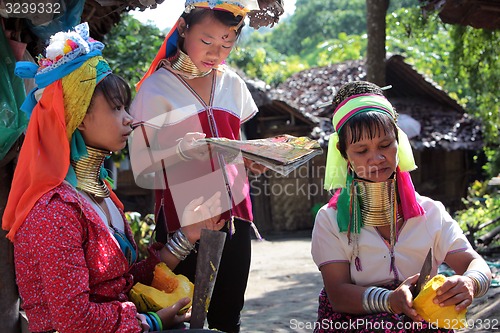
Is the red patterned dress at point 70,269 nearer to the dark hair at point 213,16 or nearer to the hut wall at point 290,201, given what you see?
the dark hair at point 213,16

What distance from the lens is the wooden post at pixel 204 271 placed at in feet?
7.52

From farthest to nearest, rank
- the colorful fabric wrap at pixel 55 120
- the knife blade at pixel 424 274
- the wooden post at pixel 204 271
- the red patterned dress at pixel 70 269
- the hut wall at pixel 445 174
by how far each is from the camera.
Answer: the hut wall at pixel 445 174, the knife blade at pixel 424 274, the wooden post at pixel 204 271, the colorful fabric wrap at pixel 55 120, the red patterned dress at pixel 70 269

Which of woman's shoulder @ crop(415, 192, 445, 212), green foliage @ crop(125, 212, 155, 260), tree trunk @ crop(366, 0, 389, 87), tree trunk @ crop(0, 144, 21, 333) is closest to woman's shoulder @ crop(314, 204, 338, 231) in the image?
woman's shoulder @ crop(415, 192, 445, 212)

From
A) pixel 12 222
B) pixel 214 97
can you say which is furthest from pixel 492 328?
pixel 12 222

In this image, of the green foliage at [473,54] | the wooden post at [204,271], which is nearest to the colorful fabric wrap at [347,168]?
the wooden post at [204,271]

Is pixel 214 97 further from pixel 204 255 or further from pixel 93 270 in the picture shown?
pixel 93 270

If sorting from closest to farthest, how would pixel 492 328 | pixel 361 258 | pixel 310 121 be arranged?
pixel 361 258, pixel 492 328, pixel 310 121

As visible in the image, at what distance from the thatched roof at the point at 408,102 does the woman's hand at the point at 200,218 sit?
13455 millimetres

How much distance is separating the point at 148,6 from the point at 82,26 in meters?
0.95

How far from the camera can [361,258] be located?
9.18 feet

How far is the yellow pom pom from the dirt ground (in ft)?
7.50

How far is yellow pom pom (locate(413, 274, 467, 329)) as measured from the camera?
234 centimetres

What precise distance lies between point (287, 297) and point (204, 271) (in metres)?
5.17

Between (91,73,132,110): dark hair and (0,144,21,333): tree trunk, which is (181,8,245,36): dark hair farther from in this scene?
(0,144,21,333): tree trunk
